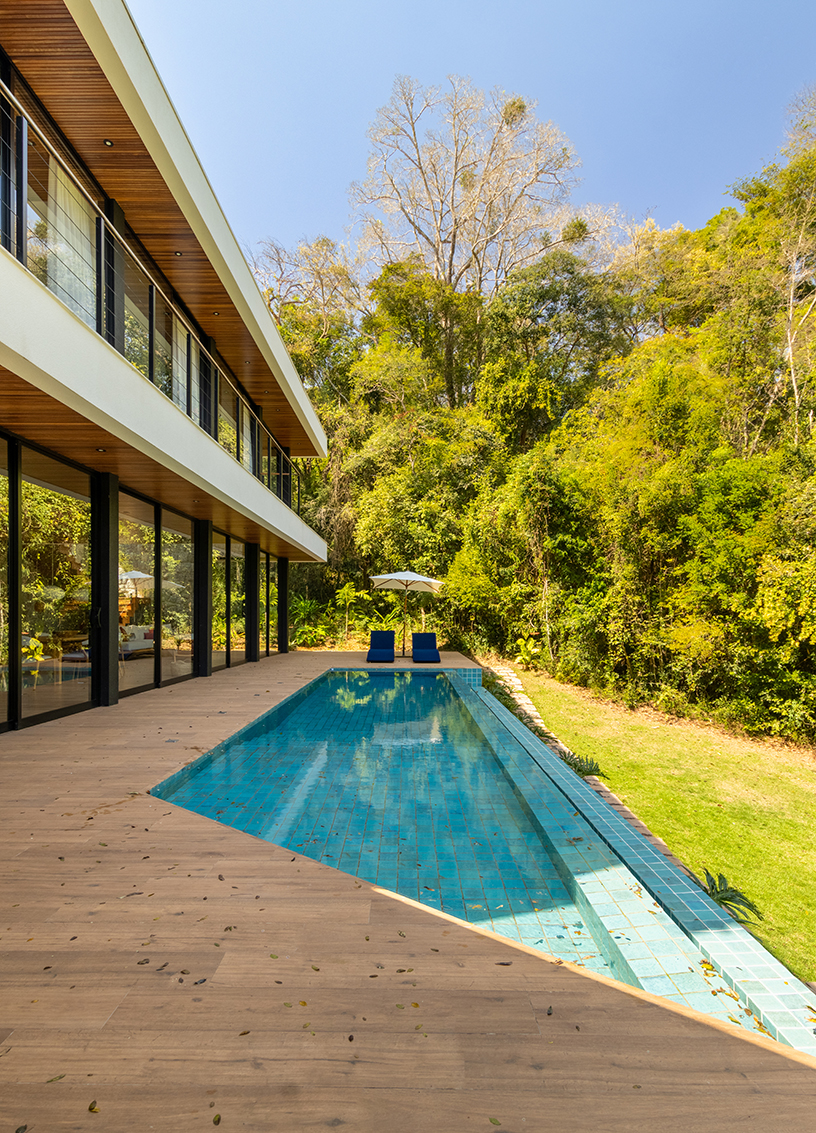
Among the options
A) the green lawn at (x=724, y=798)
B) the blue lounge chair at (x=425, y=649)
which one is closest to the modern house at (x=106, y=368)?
the blue lounge chair at (x=425, y=649)

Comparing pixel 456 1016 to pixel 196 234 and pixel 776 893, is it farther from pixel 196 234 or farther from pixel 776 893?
pixel 196 234

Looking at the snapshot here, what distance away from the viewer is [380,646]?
13.6m

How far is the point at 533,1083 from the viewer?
67.9 inches

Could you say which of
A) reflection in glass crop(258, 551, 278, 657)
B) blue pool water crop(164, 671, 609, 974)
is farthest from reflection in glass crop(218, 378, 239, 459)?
blue pool water crop(164, 671, 609, 974)

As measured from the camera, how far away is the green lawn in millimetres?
4199

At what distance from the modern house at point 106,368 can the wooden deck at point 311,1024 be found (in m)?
3.36

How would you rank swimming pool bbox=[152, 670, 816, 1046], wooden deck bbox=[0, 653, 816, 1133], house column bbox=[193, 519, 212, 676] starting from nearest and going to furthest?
wooden deck bbox=[0, 653, 816, 1133] → swimming pool bbox=[152, 670, 816, 1046] → house column bbox=[193, 519, 212, 676]

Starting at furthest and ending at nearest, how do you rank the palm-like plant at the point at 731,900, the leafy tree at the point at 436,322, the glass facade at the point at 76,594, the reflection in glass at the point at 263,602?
the leafy tree at the point at 436,322
the reflection in glass at the point at 263,602
the glass facade at the point at 76,594
the palm-like plant at the point at 731,900

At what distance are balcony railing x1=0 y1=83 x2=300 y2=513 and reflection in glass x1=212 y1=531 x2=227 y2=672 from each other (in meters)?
2.61

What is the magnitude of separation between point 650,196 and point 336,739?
2465cm

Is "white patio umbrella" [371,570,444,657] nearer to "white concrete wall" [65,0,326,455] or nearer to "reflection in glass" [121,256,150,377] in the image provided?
"white concrete wall" [65,0,326,455]

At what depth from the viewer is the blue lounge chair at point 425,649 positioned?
13180 millimetres

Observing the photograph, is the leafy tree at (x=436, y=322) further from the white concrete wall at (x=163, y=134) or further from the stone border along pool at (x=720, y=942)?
the stone border along pool at (x=720, y=942)

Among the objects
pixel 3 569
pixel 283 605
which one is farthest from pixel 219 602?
pixel 3 569
